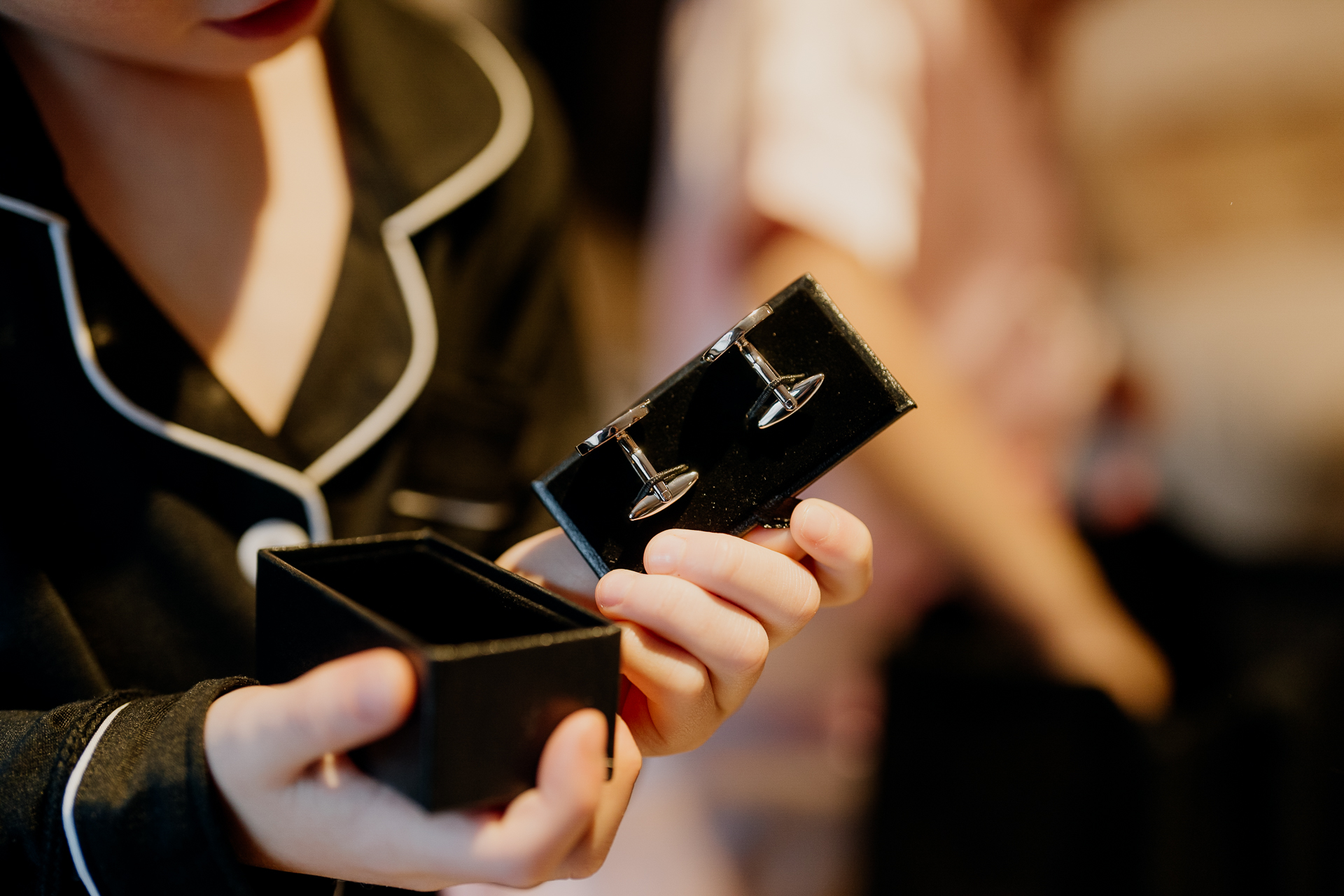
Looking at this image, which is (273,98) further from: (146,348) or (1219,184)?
(1219,184)

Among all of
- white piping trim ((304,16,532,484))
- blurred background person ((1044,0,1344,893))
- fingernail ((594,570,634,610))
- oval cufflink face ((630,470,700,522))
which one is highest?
white piping trim ((304,16,532,484))

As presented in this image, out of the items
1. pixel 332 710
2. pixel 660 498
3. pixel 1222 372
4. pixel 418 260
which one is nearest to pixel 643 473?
pixel 660 498

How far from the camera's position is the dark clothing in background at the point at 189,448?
0.25 m

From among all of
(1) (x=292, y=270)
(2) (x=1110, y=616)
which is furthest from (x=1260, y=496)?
(1) (x=292, y=270)

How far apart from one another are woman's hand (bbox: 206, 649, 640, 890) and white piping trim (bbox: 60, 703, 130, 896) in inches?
1.8

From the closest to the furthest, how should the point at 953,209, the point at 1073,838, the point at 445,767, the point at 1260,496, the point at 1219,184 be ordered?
the point at 445,767 < the point at 1073,838 < the point at 953,209 < the point at 1260,496 < the point at 1219,184

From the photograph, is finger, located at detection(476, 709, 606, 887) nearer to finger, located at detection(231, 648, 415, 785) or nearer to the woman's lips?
finger, located at detection(231, 648, 415, 785)

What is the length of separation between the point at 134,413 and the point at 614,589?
0.70ft

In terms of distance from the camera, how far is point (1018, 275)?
0.74 metres

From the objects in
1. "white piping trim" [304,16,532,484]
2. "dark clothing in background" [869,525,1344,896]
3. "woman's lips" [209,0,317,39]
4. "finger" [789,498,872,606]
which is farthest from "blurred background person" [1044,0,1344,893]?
"woman's lips" [209,0,317,39]

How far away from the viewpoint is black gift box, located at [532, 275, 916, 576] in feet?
0.92

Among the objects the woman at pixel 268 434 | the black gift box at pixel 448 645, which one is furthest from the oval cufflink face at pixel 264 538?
the black gift box at pixel 448 645

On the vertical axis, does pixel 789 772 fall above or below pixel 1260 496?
above

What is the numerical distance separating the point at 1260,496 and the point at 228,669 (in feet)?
3.09
